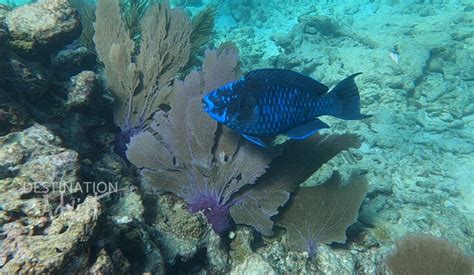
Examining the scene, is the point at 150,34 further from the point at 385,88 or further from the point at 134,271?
the point at 385,88

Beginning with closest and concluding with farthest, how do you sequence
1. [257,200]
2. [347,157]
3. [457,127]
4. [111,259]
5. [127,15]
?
[111,259], [257,200], [347,157], [127,15], [457,127]

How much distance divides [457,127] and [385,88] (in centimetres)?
175

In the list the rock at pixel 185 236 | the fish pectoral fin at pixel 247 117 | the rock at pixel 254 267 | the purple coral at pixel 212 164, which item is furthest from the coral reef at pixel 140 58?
the rock at pixel 254 267

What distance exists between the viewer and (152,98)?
12.9ft

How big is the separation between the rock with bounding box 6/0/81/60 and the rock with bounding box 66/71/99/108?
1.95 ft

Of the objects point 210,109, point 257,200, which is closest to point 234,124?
point 210,109

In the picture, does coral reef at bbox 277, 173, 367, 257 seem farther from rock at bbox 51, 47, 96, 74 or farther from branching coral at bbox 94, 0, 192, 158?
rock at bbox 51, 47, 96, 74

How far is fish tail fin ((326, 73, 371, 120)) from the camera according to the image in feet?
8.99

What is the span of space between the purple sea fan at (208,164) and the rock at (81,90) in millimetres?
670

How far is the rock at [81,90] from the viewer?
335 cm

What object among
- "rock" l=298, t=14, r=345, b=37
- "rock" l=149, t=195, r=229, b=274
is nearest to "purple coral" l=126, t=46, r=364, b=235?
"rock" l=149, t=195, r=229, b=274

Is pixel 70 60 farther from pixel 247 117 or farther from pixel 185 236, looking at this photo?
pixel 247 117

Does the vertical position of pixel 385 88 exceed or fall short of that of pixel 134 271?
it falls short

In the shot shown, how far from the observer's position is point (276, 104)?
258cm
